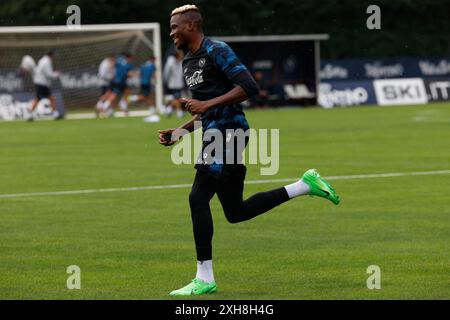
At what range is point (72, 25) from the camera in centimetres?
4503

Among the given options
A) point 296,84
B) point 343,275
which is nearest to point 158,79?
point 296,84

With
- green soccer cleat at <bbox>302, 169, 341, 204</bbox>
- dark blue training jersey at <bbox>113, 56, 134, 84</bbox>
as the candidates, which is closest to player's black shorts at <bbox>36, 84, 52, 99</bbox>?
dark blue training jersey at <bbox>113, 56, 134, 84</bbox>

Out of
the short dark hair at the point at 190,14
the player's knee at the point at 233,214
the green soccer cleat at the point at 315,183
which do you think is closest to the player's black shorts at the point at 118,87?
the green soccer cleat at the point at 315,183

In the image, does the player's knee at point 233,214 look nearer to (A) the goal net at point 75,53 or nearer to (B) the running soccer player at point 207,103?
(B) the running soccer player at point 207,103

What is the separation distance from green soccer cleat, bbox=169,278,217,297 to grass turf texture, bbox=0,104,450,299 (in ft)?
0.32

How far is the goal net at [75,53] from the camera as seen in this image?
44844mm

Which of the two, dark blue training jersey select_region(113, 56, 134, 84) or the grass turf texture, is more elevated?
dark blue training jersey select_region(113, 56, 134, 84)

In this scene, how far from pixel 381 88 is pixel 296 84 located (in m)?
3.53

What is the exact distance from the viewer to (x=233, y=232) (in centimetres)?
1299

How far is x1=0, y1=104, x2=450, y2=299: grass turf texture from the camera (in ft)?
31.4

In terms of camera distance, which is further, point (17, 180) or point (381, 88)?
point (381, 88)

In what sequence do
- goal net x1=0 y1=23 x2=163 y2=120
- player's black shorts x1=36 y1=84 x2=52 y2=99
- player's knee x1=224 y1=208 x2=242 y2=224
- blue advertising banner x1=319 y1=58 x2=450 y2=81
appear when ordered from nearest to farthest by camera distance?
player's knee x1=224 y1=208 x2=242 y2=224, player's black shorts x1=36 y1=84 x2=52 y2=99, goal net x1=0 y1=23 x2=163 y2=120, blue advertising banner x1=319 y1=58 x2=450 y2=81

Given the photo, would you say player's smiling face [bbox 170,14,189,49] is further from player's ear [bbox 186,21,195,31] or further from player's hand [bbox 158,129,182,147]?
→ player's hand [bbox 158,129,182,147]

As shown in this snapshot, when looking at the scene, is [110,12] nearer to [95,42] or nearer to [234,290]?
[95,42]
